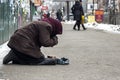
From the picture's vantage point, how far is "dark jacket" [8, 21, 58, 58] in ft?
38.8

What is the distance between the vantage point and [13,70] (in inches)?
436

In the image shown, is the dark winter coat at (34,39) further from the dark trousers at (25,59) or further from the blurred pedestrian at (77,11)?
the blurred pedestrian at (77,11)

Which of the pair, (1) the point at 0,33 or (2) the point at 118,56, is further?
(1) the point at 0,33

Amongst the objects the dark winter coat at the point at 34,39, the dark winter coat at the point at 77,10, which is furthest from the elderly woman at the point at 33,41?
the dark winter coat at the point at 77,10

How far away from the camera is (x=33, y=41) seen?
12.0 metres

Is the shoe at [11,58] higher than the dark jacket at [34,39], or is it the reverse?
the dark jacket at [34,39]

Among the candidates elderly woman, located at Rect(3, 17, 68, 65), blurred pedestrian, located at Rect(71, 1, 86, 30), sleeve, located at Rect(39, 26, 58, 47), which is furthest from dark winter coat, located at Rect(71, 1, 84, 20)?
sleeve, located at Rect(39, 26, 58, 47)

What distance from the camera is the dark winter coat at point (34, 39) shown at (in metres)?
11.8

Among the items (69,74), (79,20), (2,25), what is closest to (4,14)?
(2,25)

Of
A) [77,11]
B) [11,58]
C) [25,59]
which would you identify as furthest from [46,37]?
[77,11]

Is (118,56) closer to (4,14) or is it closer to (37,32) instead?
(37,32)

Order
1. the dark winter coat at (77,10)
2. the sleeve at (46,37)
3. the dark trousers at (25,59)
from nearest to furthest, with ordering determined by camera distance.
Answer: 1. the sleeve at (46,37)
2. the dark trousers at (25,59)
3. the dark winter coat at (77,10)

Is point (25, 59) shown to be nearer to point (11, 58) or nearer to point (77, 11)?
point (11, 58)

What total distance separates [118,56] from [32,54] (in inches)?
137
